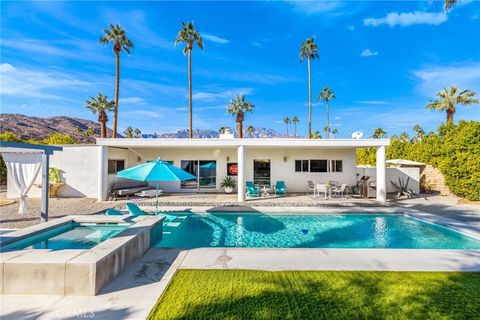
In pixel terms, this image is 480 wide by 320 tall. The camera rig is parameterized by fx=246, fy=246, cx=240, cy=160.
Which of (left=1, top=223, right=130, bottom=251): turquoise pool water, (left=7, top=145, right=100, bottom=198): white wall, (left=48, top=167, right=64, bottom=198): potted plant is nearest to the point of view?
(left=1, top=223, right=130, bottom=251): turquoise pool water

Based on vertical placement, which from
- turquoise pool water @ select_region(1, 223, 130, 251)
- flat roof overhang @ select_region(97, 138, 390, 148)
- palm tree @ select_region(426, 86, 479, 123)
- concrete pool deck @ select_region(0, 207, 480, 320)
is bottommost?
concrete pool deck @ select_region(0, 207, 480, 320)

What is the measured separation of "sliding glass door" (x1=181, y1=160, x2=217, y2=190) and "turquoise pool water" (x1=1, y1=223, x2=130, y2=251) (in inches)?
434

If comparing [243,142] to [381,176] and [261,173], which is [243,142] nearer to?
[261,173]

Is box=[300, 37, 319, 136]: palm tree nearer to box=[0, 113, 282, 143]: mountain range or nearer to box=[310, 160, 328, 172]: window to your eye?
box=[310, 160, 328, 172]: window

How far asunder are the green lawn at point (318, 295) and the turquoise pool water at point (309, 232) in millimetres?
2909

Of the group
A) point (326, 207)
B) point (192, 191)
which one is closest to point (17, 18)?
point (192, 191)

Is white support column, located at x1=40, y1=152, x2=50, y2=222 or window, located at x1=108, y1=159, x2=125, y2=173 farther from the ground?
window, located at x1=108, y1=159, x2=125, y2=173

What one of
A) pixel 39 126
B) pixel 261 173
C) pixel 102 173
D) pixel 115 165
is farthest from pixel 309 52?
pixel 39 126

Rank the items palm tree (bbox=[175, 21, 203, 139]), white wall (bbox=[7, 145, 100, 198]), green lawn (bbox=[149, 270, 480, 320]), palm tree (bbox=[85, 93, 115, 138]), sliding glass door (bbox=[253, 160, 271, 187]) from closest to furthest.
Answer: green lawn (bbox=[149, 270, 480, 320]) < white wall (bbox=[7, 145, 100, 198]) < sliding glass door (bbox=[253, 160, 271, 187]) < palm tree (bbox=[175, 21, 203, 139]) < palm tree (bbox=[85, 93, 115, 138])

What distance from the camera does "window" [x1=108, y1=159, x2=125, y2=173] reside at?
16.7 meters

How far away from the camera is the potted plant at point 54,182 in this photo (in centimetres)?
1567

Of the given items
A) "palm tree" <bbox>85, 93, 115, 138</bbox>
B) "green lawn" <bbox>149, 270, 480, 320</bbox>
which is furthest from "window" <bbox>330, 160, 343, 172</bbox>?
"palm tree" <bbox>85, 93, 115, 138</bbox>

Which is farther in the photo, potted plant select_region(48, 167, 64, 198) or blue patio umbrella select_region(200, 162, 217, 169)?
blue patio umbrella select_region(200, 162, 217, 169)

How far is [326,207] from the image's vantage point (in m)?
12.5
